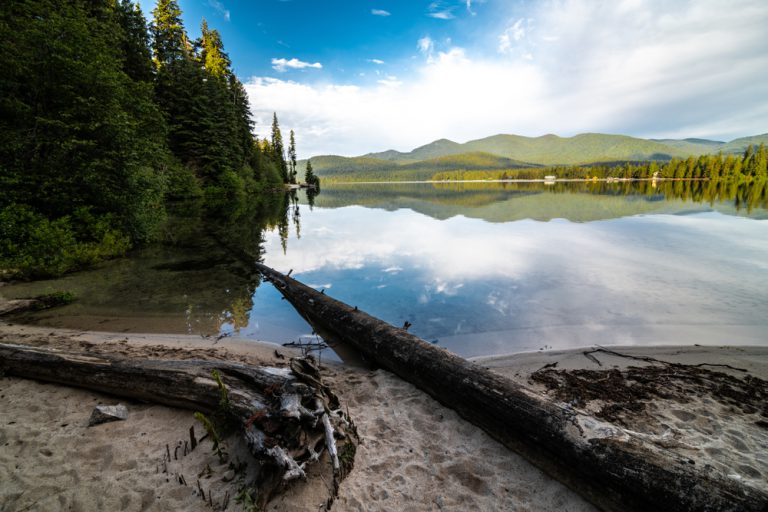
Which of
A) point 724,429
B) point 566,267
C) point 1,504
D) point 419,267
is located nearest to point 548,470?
point 724,429

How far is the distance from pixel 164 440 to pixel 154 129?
17413 mm

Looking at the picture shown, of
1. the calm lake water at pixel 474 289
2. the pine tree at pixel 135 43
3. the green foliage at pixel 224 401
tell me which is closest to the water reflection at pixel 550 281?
the calm lake water at pixel 474 289

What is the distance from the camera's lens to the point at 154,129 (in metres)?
16.2

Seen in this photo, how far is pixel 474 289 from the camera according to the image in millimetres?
10695

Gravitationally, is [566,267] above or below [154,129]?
below

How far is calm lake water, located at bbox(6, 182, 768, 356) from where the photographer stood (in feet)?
25.7

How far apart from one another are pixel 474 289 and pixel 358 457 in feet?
25.5

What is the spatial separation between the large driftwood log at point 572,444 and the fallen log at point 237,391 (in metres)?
1.55

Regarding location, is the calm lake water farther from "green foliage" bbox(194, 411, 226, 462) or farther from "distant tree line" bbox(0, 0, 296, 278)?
"green foliage" bbox(194, 411, 226, 462)

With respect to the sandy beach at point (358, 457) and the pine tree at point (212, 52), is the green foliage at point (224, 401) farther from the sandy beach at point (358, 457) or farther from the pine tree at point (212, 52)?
the pine tree at point (212, 52)

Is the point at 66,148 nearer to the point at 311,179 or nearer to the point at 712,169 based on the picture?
the point at 311,179

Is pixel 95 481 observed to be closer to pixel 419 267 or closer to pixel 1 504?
pixel 1 504

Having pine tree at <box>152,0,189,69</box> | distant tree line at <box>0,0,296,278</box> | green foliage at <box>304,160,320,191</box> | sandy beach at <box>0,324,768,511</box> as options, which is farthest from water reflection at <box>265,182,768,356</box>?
green foliage at <box>304,160,320,191</box>

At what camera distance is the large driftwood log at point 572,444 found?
268cm
